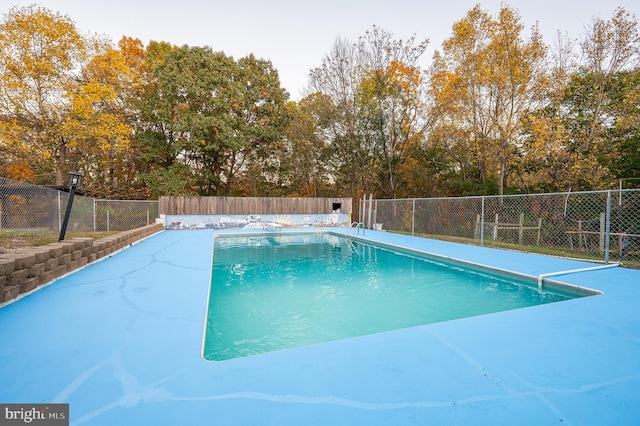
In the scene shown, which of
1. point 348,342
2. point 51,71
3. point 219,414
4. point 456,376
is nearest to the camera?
point 219,414

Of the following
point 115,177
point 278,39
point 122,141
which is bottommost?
point 115,177

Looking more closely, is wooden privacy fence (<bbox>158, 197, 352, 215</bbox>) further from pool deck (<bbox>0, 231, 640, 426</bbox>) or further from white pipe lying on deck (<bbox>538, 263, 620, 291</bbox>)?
white pipe lying on deck (<bbox>538, 263, 620, 291</bbox>)

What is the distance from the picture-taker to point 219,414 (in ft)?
4.75

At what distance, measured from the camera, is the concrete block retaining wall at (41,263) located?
3025 millimetres


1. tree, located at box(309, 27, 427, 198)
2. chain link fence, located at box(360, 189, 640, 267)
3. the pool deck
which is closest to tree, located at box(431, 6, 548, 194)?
chain link fence, located at box(360, 189, 640, 267)

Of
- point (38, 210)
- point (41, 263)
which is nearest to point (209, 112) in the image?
point (38, 210)

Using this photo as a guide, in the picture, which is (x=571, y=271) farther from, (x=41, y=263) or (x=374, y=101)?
(x=374, y=101)

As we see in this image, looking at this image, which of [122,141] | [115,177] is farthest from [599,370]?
[115,177]

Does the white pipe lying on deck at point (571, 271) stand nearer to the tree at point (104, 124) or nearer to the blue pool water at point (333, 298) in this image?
the blue pool water at point (333, 298)

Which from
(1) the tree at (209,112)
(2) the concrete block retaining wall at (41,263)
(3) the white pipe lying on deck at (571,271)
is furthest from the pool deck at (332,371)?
(1) the tree at (209,112)

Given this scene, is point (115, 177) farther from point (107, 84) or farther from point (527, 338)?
point (527, 338)

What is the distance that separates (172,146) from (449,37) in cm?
1427

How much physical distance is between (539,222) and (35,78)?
19.3 m

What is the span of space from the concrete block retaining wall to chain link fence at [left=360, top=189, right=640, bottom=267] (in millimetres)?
8285
